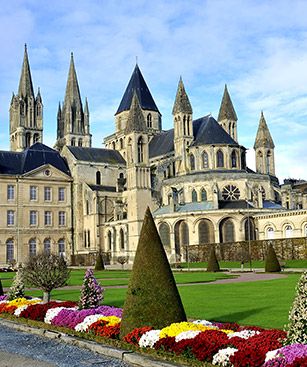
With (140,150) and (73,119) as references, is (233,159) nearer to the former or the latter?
(140,150)

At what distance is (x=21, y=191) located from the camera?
2813 inches

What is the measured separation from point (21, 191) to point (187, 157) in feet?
74.6

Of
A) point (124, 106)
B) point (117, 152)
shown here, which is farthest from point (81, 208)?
point (124, 106)

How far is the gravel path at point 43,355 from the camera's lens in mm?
10039

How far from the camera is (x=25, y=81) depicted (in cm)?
9319

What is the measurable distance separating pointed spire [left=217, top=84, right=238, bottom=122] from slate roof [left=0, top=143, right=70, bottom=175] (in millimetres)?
24312

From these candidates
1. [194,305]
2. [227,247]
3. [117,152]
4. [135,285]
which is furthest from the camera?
[117,152]

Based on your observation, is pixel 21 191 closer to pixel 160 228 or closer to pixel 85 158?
pixel 85 158

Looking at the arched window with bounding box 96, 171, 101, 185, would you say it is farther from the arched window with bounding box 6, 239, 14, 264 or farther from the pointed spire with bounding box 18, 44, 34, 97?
the pointed spire with bounding box 18, 44, 34, 97

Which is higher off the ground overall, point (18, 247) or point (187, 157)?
point (187, 157)

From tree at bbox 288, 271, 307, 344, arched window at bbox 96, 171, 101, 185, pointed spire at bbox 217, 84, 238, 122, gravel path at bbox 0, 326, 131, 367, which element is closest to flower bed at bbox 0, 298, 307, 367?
tree at bbox 288, 271, 307, 344

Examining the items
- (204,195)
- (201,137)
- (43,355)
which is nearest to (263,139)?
(201,137)

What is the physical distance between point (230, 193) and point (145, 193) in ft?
36.8

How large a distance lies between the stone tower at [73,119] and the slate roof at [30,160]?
17.2m
